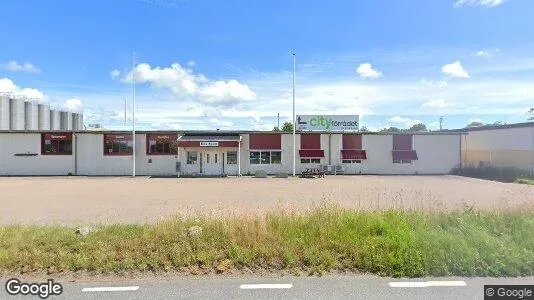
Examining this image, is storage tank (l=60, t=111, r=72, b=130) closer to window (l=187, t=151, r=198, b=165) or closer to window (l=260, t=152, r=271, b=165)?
window (l=187, t=151, r=198, b=165)

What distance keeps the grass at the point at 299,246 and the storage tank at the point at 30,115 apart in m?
77.5

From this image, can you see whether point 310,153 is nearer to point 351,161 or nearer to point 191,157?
point 351,161

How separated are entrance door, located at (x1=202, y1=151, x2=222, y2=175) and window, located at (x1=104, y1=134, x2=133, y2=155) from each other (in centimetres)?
676

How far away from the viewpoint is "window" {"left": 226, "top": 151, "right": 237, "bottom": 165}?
31.5 metres

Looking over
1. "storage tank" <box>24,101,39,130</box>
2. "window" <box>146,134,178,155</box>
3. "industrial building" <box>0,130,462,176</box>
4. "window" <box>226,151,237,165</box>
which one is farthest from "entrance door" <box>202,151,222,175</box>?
"storage tank" <box>24,101,39,130</box>

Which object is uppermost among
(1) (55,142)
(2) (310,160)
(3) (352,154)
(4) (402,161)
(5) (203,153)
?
(1) (55,142)

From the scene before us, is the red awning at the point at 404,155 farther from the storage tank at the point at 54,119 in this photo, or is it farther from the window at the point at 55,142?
the storage tank at the point at 54,119

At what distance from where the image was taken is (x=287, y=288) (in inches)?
174

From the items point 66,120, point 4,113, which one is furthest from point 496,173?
point 66,120

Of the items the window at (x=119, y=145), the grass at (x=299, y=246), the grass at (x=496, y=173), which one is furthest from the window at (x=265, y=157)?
the grass at (x=299, y=246)

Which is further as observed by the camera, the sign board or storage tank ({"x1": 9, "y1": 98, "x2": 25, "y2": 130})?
storage tank ({"x1": 9, "y1": 98, "x2": 25, "y2": 130})

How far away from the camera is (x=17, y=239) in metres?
6.18

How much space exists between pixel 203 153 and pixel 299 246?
26.7 metres

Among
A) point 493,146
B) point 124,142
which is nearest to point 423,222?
point 124,142
